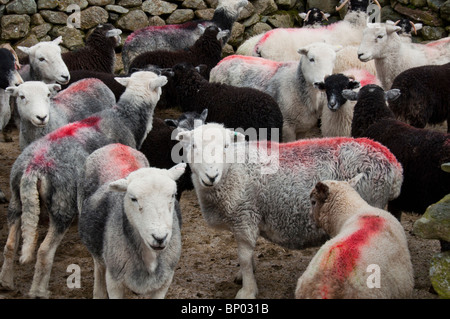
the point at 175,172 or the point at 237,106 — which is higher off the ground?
the point at 175,172

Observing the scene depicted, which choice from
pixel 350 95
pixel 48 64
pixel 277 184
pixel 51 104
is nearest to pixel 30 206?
pixel 51 104

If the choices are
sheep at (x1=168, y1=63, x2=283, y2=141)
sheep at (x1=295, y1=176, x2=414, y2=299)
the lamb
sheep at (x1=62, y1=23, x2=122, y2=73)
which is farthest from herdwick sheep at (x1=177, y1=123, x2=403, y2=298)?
sheep at (x1=62, y1=23, x2=122, y2=73)

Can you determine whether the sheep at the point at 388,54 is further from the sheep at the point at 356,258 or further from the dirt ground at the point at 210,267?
the sheep at the point at 356,258

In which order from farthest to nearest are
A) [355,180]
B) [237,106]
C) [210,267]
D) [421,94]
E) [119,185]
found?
[421,94] → [237,106] → [210,267] → [355,180] → [119,185]

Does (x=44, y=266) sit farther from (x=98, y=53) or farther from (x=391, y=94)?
(x=98, y=53)

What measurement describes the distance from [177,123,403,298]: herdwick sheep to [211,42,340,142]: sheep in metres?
2.49

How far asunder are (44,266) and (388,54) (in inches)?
212

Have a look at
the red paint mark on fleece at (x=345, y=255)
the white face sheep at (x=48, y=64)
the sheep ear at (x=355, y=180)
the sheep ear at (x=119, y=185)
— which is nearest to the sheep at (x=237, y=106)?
the white face sheep at (x=48, y=64)

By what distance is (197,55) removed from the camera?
9.58 m

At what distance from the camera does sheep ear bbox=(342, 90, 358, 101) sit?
668cm

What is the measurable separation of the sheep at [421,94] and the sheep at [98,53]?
4.27m

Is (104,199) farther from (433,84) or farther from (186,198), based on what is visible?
(433,84)

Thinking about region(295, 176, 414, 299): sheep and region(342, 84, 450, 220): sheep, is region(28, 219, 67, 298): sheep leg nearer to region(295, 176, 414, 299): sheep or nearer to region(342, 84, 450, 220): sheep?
region(295, 176, 414, 299): sheep
